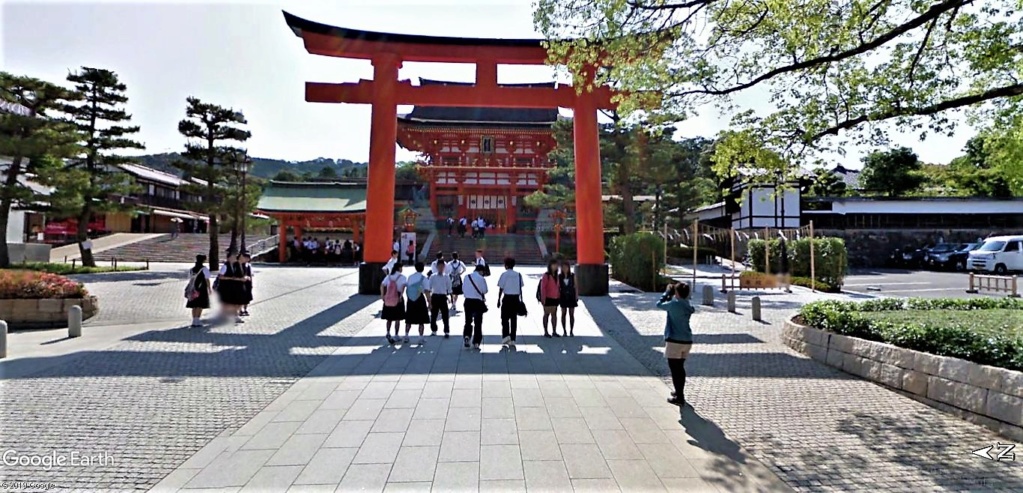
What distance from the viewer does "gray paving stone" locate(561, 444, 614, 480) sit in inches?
148

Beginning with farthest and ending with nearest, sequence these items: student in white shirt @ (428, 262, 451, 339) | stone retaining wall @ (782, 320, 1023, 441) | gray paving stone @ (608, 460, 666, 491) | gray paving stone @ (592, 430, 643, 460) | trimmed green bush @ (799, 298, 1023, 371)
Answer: student in white shirt @ (428, 262, 451, 339) → trimmed green bush @ (799, 298, 1023, 371) → stone retaining wall @ (782, 320, 1023, 441) → gray paving stone @ (592, 430, 643, 460) → gray paving stone @ (608, 460, 666, 491)

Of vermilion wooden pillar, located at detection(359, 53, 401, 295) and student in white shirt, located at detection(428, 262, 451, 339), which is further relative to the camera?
vermilion wooden pillar, located at detection(359, 53, 401, 295)

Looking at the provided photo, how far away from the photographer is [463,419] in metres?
4.90

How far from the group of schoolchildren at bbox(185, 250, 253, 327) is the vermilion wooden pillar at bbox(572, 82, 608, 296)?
866cm

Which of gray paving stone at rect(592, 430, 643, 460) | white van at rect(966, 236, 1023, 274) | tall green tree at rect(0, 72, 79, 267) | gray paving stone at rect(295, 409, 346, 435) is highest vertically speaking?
tall green tree at rect(0, 72, 79, 267)

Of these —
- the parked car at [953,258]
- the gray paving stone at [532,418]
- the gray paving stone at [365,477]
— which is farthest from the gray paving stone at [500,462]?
the parked car at [953,258]

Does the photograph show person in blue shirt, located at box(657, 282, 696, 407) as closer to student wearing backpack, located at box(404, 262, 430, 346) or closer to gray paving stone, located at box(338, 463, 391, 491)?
gray paving stone, located at box(338, 463, 391, 491)

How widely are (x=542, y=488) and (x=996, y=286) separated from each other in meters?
20.4

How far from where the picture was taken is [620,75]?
8.34 m

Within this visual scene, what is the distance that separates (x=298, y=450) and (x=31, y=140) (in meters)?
19.5

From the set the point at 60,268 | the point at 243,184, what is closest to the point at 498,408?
the point at 60,268

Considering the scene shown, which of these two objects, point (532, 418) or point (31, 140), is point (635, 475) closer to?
point (532, 418)

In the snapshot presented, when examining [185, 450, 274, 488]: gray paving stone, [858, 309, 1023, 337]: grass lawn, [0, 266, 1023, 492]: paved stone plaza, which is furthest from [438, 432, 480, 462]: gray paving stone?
[858, 309, 1023, 337]: grass lawn

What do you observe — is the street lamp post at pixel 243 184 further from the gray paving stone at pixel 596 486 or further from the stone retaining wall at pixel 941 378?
the gray paving stone at pixel 596 486
